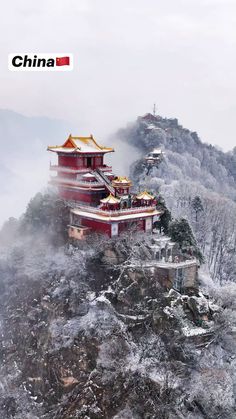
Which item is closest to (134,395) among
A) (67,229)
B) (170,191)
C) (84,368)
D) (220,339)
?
(84,368)

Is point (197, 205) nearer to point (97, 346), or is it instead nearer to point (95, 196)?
point (95, 196)

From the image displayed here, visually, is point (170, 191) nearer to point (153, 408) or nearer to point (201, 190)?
point (201, 190)

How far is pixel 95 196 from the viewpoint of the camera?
39000 millimetres

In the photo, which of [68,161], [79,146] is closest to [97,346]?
[68,161]

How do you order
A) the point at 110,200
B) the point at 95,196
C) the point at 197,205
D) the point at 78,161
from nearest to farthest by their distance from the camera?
the point at 110,200
the point at 95,196
the point at 78,161
the point at 197,205

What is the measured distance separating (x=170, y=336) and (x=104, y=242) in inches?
341

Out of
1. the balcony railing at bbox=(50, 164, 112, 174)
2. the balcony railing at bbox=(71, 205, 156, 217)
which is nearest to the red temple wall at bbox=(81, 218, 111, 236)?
the balcony railing at bbox=(71, 205, 156, 217)

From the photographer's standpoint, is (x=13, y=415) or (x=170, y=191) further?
(x=170, y=191)

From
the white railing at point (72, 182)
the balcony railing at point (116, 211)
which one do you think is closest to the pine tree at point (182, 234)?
the balcony railing at point (116, 211)

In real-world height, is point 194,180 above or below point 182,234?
below

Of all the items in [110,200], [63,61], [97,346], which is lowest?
[97,346]

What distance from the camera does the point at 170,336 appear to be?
3091cm

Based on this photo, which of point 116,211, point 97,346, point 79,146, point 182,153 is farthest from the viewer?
point 182,153

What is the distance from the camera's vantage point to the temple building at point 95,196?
118 feet
